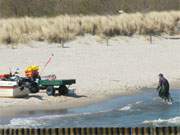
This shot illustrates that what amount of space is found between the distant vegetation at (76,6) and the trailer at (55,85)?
133 ft

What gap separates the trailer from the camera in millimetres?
24734

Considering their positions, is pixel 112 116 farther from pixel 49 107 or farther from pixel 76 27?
pixel 76 27

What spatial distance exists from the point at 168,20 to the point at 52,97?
31776mm

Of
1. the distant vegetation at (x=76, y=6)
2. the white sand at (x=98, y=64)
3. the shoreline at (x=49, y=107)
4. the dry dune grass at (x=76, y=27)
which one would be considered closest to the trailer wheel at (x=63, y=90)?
the white sand at (x=98, y=64)

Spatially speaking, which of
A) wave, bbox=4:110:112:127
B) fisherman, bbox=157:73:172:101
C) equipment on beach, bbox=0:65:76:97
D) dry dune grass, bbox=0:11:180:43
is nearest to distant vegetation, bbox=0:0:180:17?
dry dune grass, bbox=0:11:180:43

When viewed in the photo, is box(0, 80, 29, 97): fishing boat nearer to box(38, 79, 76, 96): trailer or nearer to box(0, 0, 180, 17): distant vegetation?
box(38, 79, 76, 96): trailer

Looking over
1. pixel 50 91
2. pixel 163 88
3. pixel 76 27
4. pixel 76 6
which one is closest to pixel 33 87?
pixel 50 91

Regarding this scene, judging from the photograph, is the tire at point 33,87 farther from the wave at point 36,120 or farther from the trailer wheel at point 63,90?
the wave at point 36,120

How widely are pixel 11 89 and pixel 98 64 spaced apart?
34.3 feet

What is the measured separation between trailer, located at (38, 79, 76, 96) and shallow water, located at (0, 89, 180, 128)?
1.32 metres

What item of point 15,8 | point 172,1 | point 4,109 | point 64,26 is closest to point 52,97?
point 4,109

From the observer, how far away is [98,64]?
34.3 m

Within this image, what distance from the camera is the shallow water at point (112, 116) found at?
20594 mm

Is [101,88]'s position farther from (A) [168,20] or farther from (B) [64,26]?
(A) [168,20]
